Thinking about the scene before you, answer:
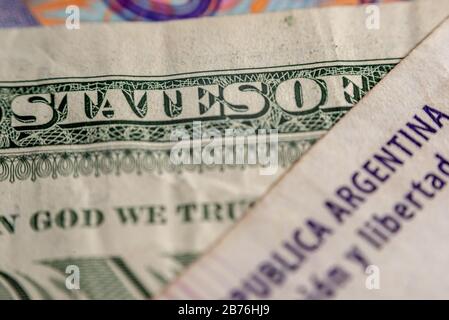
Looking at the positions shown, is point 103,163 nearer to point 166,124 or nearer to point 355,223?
point 166,124

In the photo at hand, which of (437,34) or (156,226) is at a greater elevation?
(437,34)

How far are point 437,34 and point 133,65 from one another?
210mm

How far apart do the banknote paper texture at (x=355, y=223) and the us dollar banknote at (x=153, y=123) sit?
14 millimetres

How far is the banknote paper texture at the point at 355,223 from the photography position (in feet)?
1.01

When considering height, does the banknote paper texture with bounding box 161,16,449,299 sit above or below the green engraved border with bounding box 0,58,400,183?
below

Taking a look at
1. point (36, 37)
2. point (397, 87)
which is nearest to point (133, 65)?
point (36, 37)

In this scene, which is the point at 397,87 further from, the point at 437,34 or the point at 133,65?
the point at 133,65

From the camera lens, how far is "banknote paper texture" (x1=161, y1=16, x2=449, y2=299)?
31 cm

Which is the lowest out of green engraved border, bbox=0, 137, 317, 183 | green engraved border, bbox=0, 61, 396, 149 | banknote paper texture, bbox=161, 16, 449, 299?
banknote paper texture, bbox=161, 16, 449, 299

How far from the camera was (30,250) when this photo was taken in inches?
12.8

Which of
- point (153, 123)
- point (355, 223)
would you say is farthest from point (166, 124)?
point (355, 223)

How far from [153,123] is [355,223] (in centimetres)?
14

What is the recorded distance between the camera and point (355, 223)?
32 centimetres

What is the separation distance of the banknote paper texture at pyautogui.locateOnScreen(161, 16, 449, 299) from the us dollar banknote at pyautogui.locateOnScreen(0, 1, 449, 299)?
14mm
